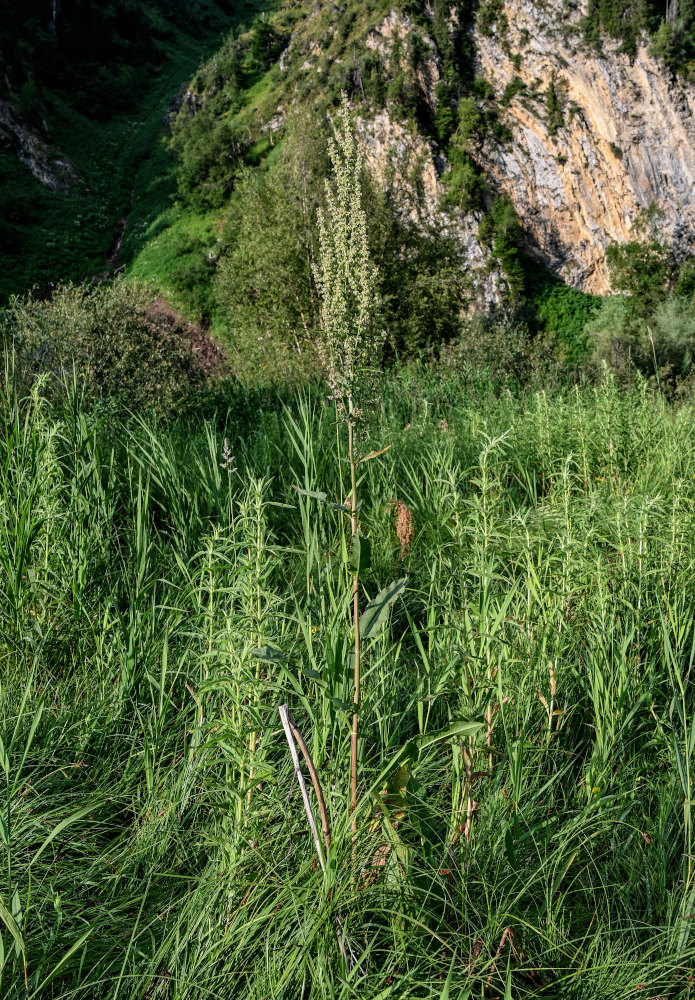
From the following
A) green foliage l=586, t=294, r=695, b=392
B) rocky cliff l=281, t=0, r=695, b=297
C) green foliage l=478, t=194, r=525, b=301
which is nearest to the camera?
green foliage l=586, t=294, r=695, b=392

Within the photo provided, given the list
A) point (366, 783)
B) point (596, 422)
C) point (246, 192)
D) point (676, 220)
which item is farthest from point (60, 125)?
point (366, 783)

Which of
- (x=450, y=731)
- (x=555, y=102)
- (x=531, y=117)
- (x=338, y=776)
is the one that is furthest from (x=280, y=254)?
(x=450, y=731)

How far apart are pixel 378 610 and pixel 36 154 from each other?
4040 centimetres

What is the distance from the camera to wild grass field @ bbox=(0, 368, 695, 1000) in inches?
57.0

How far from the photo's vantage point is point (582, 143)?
30734 mm

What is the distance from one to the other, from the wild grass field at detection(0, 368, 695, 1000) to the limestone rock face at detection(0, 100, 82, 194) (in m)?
37.2

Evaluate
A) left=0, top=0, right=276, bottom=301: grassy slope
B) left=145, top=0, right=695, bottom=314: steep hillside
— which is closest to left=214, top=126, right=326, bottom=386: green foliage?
left=145, top=0, right=695, bottom=314: steep hillside

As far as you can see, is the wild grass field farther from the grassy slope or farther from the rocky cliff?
the rocky cliff

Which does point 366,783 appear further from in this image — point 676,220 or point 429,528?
point 676,220

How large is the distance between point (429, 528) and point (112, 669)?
1770 millimetres

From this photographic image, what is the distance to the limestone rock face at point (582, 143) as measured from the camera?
29.9m

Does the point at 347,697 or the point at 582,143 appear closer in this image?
the point at 347,697

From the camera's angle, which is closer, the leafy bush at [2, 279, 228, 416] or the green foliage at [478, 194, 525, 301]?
the leafy bush at [2, 279, 228, 416]

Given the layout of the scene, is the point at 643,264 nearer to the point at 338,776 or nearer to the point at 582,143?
the point at 582,143
